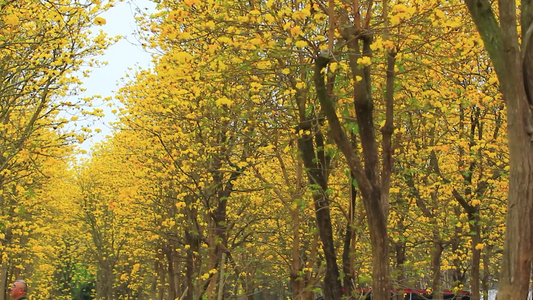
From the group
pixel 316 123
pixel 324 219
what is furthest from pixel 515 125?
pixel 324 219

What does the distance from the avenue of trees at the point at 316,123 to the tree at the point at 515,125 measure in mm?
14

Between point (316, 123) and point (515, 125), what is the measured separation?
202 inches

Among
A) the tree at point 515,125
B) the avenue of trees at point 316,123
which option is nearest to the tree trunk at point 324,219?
the avenue of trees at point 316,123

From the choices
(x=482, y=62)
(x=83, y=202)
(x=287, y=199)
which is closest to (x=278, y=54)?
(x=287, y=199)

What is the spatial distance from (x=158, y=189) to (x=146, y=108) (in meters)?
4.42

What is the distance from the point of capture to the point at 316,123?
36.6ft

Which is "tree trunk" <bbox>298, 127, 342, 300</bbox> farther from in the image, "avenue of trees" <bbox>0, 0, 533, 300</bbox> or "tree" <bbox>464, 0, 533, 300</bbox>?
"tree" <bbox>464, 0, 533, 300</bbox>

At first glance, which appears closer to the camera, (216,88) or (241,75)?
(241,75)

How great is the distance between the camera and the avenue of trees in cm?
810

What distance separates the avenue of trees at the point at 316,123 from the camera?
8102 millimetres

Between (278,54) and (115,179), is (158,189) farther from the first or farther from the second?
(278,54)

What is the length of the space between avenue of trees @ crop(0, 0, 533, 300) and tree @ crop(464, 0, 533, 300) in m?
0.01

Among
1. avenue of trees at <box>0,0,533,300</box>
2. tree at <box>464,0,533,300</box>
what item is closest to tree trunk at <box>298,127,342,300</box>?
avenue of trees at <box>0,0,533,300</box>

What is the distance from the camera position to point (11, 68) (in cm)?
1455
